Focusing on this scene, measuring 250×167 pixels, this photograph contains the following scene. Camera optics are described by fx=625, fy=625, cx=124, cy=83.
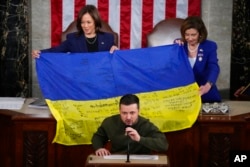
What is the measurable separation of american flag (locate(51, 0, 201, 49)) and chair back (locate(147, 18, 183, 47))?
34 cm

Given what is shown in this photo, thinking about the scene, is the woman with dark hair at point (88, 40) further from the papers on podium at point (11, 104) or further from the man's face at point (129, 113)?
the man's face at point (129, 113)

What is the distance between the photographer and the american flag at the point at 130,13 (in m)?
7.41

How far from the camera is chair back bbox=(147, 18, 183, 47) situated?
700 centimetres

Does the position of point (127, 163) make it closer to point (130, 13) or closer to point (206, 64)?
point (206, 64)

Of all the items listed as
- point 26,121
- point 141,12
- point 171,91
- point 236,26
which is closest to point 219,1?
point 236,26

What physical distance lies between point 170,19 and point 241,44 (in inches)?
35.3

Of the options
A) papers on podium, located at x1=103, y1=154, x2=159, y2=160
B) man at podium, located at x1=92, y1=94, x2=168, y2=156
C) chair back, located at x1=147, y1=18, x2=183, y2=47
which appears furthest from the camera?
chair back, located at x1=147, y1=18, x2=183, y2=47

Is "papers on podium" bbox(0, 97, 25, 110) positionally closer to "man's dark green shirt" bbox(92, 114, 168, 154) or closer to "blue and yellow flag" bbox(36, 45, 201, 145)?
"blue and yellow flag" bbox(36, 45, 201, 145)

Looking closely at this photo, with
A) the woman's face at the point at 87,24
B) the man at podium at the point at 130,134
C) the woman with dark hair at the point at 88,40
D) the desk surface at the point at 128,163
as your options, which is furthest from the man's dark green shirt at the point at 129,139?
the woman's face at the point at 87,24

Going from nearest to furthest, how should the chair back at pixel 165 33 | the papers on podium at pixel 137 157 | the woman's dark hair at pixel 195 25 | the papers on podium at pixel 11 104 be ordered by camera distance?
the papers on podium at pixel 137 157
the woman's dark hair at pixel 195 25
the papers on podium at pixel 11 104
the chair back at pixel 165 33

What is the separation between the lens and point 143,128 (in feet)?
14.8

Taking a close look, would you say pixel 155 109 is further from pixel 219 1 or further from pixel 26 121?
pixel 219 1

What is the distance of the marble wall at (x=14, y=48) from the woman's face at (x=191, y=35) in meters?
2.49

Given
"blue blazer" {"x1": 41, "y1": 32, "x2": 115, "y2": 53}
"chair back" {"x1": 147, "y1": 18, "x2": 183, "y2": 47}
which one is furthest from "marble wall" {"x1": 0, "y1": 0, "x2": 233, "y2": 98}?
"blue blazer" {"x1": 41, "y1": 32, "x2": 115, "y2": 53}
